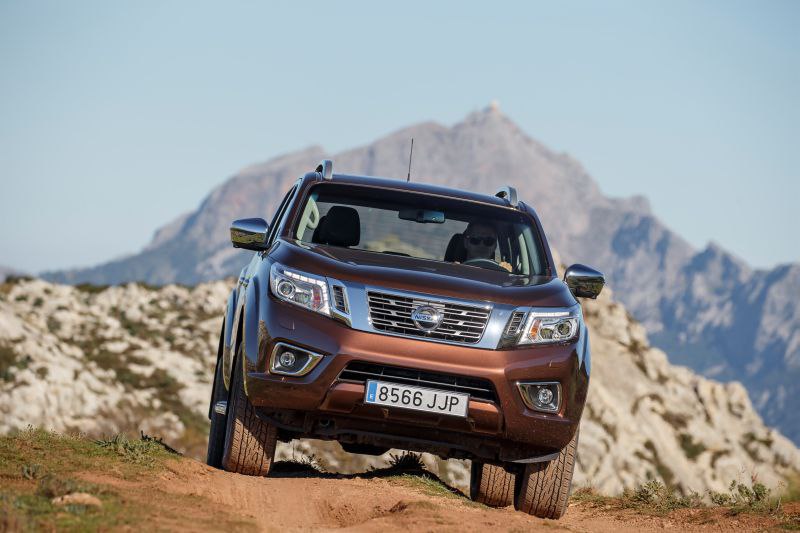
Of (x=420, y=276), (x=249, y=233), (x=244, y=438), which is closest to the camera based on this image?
(x=420, y=276)

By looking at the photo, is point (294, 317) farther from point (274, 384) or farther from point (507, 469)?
point (507, 469)

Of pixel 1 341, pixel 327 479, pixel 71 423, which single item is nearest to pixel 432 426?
pixel 327 479

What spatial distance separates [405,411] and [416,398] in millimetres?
101

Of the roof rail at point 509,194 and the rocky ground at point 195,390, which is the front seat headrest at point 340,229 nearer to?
the roof rail at point 509,194

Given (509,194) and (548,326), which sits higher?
(509,194)

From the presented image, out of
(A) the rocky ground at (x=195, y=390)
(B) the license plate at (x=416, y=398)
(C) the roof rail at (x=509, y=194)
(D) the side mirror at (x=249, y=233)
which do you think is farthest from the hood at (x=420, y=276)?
(A) the rocky ground at (x=195, y=390)

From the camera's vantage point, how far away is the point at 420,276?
700 centimetres

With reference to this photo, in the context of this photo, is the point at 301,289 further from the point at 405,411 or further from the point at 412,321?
the point at 405,411

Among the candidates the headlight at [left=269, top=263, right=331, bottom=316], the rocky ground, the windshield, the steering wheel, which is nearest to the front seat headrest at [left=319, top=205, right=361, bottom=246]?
the windshield

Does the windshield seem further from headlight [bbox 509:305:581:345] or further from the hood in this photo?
headlight [bbox 509:305:581:345]

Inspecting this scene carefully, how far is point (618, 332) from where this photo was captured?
6906 cm

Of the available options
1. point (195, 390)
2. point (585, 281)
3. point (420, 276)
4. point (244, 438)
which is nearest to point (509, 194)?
point (585, 281)

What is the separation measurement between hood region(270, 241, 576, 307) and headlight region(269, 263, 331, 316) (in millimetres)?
58

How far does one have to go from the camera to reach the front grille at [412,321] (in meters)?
6.72
